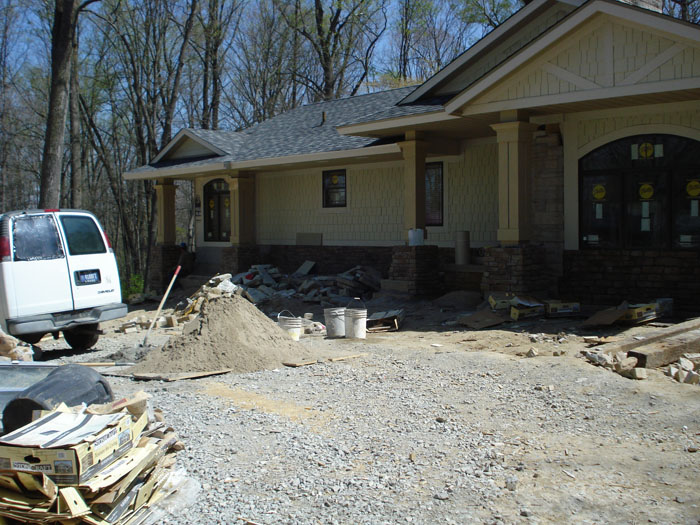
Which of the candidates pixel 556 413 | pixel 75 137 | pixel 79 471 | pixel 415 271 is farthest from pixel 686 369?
pixel 75 137

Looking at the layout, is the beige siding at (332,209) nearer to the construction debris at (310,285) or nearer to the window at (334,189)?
the window at (334,189)

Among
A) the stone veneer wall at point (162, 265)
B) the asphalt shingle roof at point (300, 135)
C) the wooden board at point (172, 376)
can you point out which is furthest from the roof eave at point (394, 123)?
the stone veneer wall at point (162, 265)

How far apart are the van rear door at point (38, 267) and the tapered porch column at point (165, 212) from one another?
1263 centimetres

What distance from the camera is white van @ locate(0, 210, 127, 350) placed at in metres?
9.23

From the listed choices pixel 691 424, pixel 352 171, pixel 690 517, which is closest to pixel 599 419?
pixel 691 424

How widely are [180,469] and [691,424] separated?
4.38m

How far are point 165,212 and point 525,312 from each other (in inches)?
567

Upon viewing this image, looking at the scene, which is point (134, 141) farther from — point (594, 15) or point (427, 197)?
point (594, 15)

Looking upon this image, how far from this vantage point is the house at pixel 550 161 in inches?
444

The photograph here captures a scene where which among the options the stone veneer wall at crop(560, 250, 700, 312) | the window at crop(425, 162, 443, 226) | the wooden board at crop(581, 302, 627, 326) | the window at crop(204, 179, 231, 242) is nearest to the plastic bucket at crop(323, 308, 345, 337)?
the wooden board at crop(581, 302, 627, 326)

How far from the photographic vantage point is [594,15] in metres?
11.2

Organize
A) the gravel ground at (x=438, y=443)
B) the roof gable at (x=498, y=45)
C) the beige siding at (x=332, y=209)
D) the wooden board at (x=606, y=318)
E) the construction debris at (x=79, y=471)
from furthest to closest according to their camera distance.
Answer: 1. the beige siding at (x=332, y=209)
2. the roof gable at (x=498, y=45)
3. the wooden board at (x=606, y=318)
4. the gravel ground at (x=438, y=443)
5. the construction debris at (x=79, y=471)

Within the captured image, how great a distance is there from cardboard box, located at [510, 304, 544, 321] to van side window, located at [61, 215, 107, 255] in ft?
22.9

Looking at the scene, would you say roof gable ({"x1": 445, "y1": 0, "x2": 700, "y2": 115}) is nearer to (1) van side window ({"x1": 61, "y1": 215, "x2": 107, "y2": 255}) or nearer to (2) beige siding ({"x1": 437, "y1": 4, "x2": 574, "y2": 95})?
(2) beige siding ({"x1": 437, "y1": 4, "x2": 574, "y2": 95})
